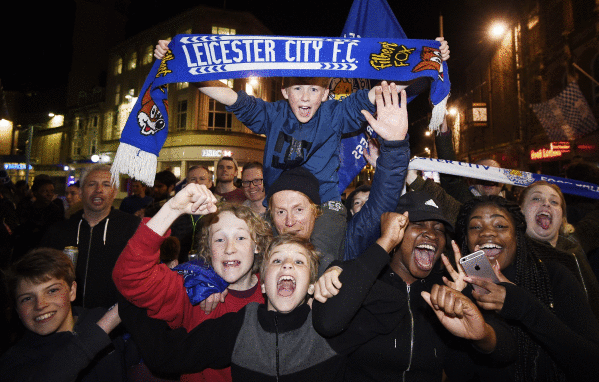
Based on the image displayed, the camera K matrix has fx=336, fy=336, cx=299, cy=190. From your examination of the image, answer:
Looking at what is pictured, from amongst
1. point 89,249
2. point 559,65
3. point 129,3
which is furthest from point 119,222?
point 129,3

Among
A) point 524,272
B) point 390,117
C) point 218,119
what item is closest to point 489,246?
point 524,272

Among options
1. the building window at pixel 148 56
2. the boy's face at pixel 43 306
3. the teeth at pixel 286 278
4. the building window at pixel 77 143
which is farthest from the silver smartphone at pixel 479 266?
the building window at pixel 77 143

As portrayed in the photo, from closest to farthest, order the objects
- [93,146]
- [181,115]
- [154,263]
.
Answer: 1. [154,263]
2. [181,115]
3. [93,146]

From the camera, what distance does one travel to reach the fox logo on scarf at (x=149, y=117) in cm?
247

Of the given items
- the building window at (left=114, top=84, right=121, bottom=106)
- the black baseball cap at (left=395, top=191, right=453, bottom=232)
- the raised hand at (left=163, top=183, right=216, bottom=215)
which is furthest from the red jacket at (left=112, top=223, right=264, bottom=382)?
the building window at (left=114, top=84, right=121, bottom=106)

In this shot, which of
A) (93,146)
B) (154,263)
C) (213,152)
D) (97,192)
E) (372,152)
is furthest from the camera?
(93,146)

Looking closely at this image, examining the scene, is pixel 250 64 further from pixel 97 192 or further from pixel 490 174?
pixel 490 174

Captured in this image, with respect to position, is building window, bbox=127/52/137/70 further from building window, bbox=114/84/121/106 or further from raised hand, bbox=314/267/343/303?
raised hand, bbox=314/267/343/303

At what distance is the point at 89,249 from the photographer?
3.30 m

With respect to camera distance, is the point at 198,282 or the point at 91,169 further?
the point at 91,169

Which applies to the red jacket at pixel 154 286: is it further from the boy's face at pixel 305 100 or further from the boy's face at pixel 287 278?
the boy's face at pixel 305 100

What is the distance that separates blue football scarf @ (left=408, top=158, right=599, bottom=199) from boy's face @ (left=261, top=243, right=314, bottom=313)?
2.47 metres

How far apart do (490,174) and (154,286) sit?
4.07 meters

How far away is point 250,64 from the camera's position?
2.45 metres
